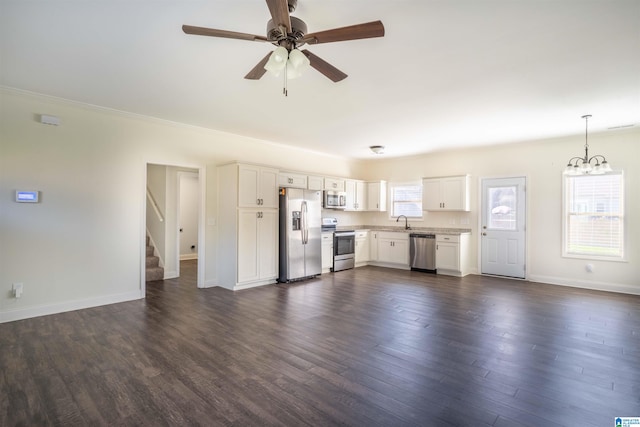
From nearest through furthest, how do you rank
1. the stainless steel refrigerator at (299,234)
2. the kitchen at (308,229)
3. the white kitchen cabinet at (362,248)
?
the kitchen at (308,229), the stainless steel refrigerator at (299,234), the white kitchen cabinet at (362,248)

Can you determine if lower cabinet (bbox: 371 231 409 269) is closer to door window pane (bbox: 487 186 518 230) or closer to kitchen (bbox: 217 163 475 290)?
kitchen (bbox: 217 163 475 290)

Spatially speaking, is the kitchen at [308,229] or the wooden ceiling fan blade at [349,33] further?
the kitchen at [308,229]

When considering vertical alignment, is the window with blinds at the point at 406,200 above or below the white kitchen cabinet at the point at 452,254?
above

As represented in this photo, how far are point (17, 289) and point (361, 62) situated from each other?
4.80 metres

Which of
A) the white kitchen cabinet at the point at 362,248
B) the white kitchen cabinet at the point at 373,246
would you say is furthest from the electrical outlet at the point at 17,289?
the white kitchen cabinet at the point at 373,246

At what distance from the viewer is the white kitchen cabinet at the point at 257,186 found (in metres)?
5.27

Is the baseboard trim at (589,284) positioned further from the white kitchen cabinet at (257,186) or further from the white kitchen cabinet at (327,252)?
the white kitchen cabinet at (257,186)

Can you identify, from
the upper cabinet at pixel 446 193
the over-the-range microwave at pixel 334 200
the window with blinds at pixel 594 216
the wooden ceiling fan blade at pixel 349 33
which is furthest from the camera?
the over-the-range microwave at pixel 334 200

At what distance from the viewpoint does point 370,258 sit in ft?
26.0

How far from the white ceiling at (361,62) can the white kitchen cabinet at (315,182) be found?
1.87 metres

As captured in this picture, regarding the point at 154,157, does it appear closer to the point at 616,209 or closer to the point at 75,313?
the point at 75,313

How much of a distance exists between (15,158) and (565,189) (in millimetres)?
8518

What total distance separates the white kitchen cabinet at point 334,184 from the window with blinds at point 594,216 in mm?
4482

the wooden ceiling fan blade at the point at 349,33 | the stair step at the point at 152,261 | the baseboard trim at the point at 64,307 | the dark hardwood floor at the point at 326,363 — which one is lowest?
the dark hardwood floor at the point at 326,363
